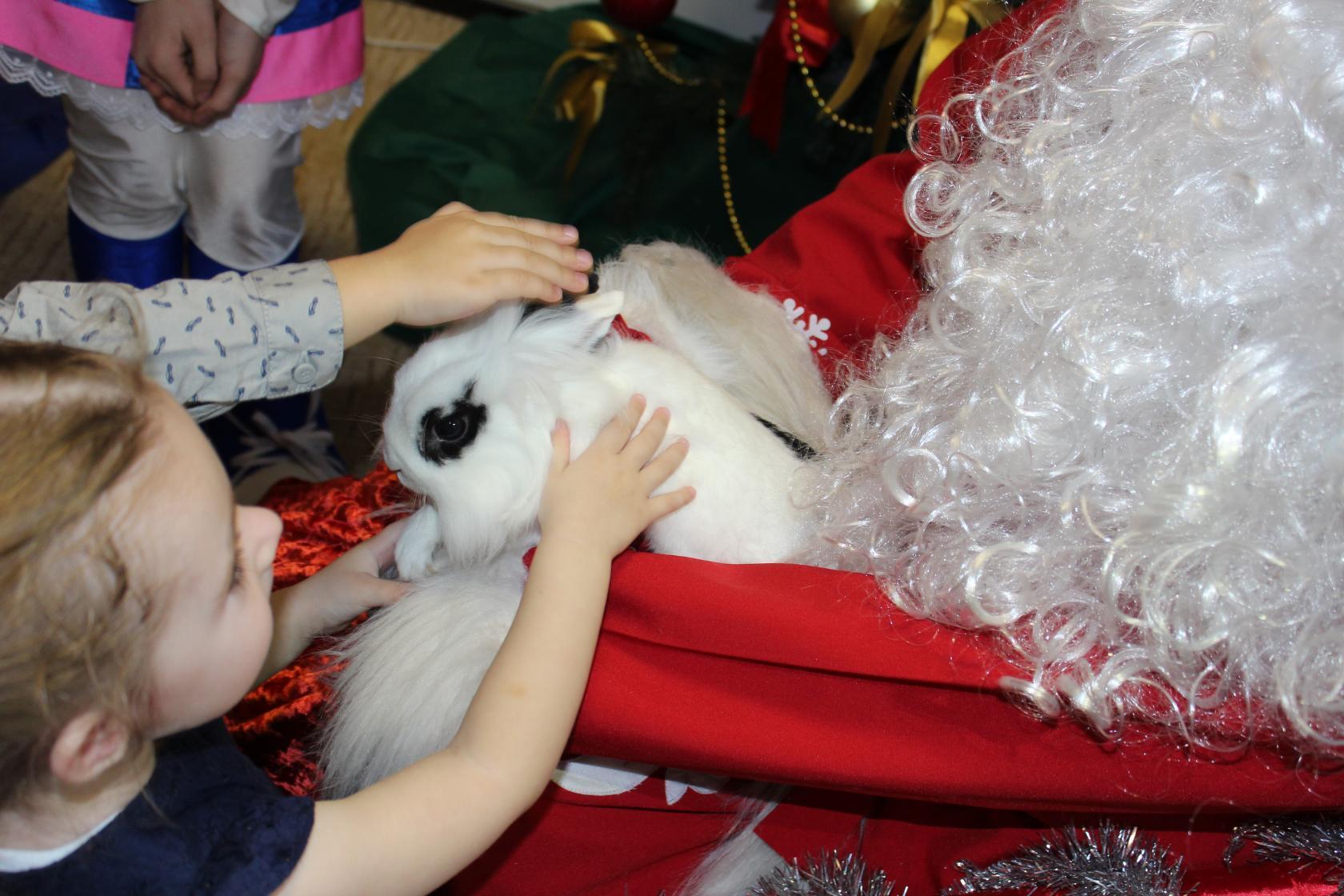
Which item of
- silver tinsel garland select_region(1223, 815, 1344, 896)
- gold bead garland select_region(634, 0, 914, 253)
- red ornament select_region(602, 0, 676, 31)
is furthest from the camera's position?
red ornament select_region(602, 0, 676, 31)

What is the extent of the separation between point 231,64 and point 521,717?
737 mm

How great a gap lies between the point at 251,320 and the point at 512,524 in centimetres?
25

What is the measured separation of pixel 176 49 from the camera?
92cm

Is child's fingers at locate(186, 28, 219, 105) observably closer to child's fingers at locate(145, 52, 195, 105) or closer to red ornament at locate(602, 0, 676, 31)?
child's fingers at locate(145, 52, 195, 105)

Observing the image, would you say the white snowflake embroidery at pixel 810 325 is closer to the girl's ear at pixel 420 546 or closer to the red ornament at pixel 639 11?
the girl's ear at pixel 420 546

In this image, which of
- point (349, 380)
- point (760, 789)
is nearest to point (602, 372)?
point (760, 789)

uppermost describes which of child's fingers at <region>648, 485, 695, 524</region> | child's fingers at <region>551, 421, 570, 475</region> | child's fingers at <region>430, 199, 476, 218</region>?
child's fingers at <region>430, 199, 476, 218</region>

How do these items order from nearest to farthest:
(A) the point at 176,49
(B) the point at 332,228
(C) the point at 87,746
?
(C) the point at 87,746, (A) the point at 176,49, (B) the point at 332,228

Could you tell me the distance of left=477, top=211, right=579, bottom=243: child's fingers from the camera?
0.65 metres

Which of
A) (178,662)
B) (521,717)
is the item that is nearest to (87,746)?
(178,662)

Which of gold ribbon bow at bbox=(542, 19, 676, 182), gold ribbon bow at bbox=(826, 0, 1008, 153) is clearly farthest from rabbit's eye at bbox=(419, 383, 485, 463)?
gold ribbon bow at bbox=(542, 19, 676, 182)

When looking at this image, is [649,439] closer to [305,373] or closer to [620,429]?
[620,429]

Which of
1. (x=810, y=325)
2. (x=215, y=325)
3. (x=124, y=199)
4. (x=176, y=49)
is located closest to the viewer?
(x=215, y=325)

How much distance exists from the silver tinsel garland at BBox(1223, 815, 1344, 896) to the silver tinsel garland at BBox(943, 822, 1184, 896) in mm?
47
